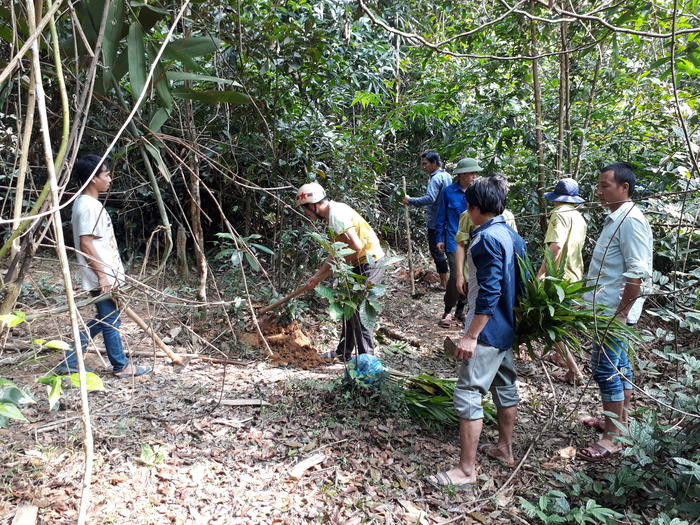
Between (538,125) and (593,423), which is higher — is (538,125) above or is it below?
above

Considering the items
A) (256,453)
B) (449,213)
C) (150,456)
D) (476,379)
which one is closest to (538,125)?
(449,213)

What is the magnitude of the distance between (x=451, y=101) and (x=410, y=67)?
2767 millimetres

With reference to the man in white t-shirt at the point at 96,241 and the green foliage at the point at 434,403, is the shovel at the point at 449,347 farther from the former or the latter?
the man in white t-shirt at the point at 96,241

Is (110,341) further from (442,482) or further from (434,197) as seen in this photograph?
(434,197)

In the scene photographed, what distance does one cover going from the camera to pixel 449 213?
5.53 m

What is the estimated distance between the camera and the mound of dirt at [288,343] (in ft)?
15.2

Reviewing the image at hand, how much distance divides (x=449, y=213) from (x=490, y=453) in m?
3.00

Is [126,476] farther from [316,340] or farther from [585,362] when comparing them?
[585,362]

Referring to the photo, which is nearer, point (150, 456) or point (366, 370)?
point (150, 456)

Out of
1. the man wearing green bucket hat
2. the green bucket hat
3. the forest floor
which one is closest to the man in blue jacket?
the forest floor

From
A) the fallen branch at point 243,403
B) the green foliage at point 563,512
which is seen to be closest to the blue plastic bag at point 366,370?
the fallen branch at point 243,403

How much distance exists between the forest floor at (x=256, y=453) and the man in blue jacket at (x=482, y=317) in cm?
30

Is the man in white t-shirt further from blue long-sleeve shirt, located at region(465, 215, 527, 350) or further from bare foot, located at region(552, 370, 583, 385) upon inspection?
bare foot, located at region(552, 370, 583, 385)

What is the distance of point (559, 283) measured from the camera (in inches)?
115
